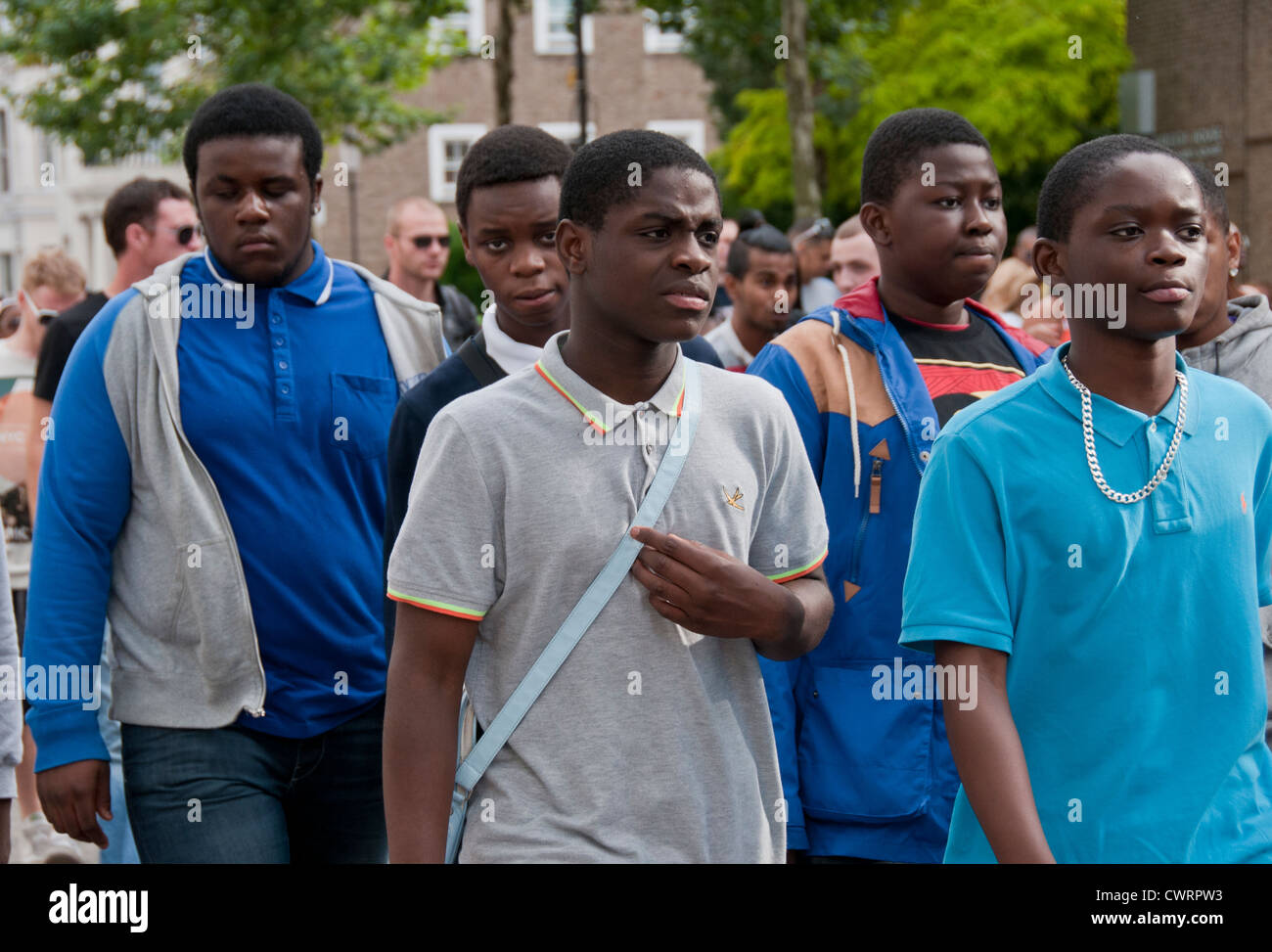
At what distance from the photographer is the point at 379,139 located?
87.9ft

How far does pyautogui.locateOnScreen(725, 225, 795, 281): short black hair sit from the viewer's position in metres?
8.05

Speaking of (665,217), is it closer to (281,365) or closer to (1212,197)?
(281,365)

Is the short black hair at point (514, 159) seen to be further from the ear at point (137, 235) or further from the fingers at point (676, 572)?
the ear at point (137, 235)

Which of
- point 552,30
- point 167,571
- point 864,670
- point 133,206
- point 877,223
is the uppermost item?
point 552,30

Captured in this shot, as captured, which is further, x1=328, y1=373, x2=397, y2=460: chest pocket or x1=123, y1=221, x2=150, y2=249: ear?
x1=123, y1=221, x2=150, y2=249: ear

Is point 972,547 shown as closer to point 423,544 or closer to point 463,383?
point 423,544

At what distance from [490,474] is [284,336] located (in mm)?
1394

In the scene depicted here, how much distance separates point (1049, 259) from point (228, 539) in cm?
197

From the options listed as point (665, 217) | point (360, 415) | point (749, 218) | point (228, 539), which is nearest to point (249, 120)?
point (360, 415)

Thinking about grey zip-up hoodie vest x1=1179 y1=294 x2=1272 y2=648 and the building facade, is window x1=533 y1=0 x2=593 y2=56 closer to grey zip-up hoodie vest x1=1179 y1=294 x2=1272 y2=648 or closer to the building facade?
the building facade

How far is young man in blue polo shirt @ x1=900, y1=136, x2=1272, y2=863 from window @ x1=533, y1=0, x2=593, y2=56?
37610 millimetres

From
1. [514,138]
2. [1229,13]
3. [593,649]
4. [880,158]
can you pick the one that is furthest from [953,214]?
[1229,13]

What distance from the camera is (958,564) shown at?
2.84m

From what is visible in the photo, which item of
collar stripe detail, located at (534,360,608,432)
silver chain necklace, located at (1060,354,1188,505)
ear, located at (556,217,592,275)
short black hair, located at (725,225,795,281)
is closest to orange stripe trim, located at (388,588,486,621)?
collar stripe detail, located at (534,360,608,432)
